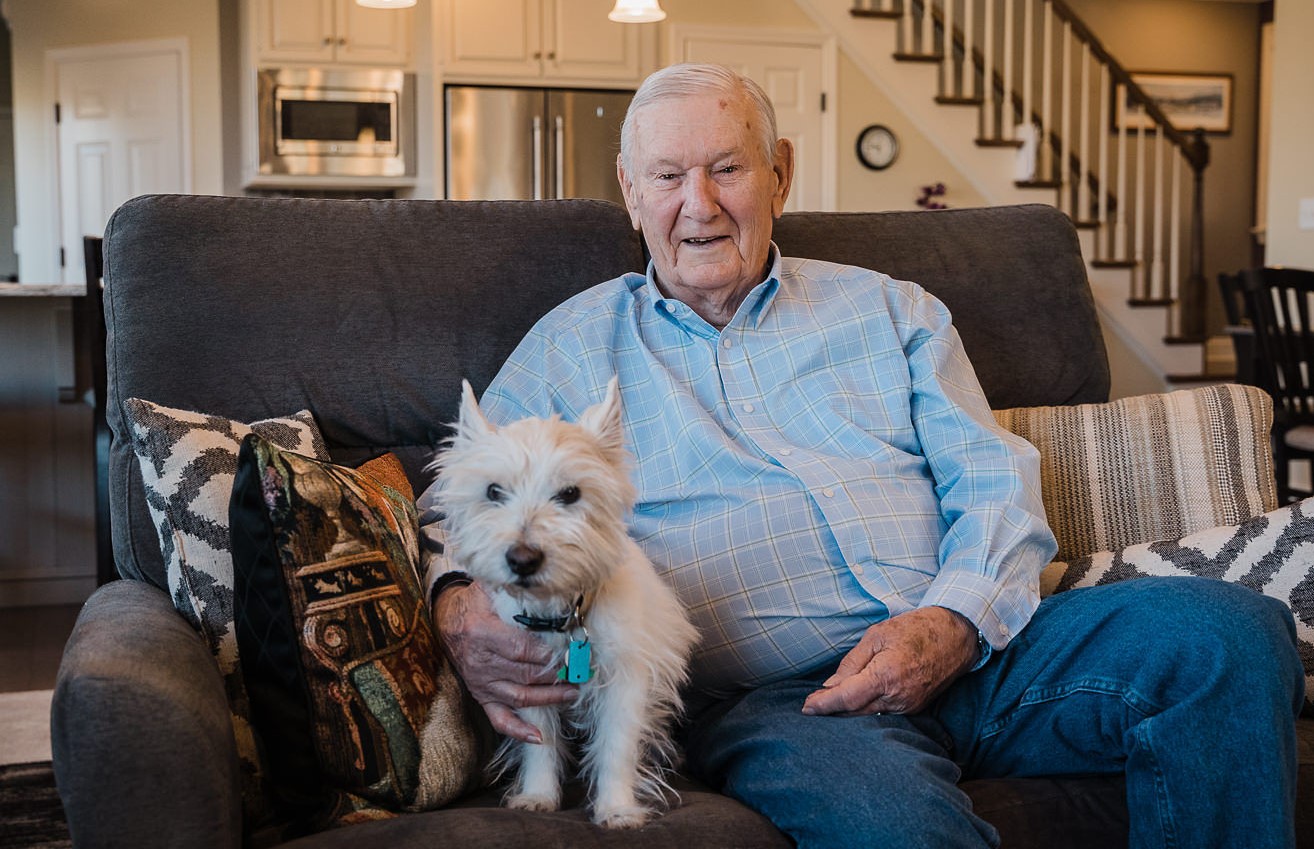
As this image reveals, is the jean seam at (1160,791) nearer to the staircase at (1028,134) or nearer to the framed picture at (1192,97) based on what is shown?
the staircase at (1028,134)

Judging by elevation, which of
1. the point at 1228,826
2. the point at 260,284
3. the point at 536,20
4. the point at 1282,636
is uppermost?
the point at 536,20

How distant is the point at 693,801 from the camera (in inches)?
53.3

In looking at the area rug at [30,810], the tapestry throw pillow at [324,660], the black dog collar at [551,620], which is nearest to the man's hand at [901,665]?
the black dog collar at [551,620]

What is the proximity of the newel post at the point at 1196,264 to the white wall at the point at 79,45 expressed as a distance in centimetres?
505

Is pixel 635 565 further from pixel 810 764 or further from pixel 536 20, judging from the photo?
pixel 536 20

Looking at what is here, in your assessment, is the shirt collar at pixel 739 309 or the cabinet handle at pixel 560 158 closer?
the shirt collar at pixel 739 309

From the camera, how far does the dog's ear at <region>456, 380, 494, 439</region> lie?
1.23 m

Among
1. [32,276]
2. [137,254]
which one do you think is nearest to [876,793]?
[137,254]

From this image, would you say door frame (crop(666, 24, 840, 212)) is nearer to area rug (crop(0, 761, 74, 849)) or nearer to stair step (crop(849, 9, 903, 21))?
stair step (crop(849, 9, 903, 21))

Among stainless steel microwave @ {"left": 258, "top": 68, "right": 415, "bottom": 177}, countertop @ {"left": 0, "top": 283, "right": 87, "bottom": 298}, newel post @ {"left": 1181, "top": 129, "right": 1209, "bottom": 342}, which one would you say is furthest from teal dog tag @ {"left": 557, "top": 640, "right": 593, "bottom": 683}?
newel post @ {"left": 1181, "top": 129, "right": 1209, "bottom": 342}

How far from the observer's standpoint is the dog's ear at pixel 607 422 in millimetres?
1237

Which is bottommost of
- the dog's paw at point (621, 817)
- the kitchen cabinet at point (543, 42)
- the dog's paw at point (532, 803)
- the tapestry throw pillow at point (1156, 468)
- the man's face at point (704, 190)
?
the dog's paw at point (532, 803)

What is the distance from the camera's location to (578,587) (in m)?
1.18

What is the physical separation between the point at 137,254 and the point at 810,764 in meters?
1.23
